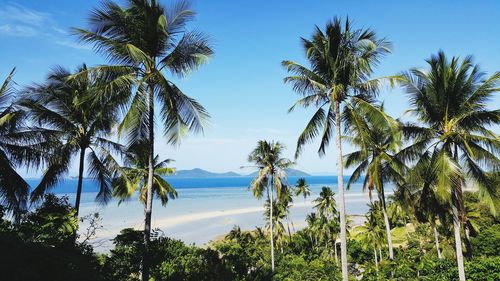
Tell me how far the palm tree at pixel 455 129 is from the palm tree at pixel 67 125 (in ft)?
38.1

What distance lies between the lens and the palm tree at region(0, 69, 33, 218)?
11.5 m

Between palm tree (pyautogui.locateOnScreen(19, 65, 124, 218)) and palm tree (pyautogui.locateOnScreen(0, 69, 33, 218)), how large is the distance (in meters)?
0.54

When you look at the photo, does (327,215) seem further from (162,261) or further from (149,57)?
(149,57)

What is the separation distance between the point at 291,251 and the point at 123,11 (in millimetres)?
35724

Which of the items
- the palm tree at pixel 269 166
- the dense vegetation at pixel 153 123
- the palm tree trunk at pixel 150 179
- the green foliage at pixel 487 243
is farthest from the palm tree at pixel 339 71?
the green foliage at pixel 487 243

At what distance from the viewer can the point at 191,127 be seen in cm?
1152

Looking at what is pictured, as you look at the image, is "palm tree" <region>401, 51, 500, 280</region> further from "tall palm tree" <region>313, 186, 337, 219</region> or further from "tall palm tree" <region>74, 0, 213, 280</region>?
"tall palm tree" <region>313, 186, 337, 219</region>

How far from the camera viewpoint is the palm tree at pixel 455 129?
1188 centimetres

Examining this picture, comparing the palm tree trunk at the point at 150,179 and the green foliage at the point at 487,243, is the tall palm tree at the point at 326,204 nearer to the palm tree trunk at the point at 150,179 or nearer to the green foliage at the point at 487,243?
the green foliage at the point at 487,243

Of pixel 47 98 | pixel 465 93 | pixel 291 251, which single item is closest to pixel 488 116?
pixel 465 93

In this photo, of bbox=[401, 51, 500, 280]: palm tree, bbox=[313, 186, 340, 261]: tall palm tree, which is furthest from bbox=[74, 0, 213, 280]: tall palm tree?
bbox=[313, 186, 340, 261]: tall palm tree

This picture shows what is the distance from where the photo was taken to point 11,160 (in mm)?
11945

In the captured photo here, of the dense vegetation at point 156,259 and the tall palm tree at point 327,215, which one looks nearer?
the dense vegetation at point 156,259

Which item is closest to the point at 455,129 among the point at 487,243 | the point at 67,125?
the point at 67,125
